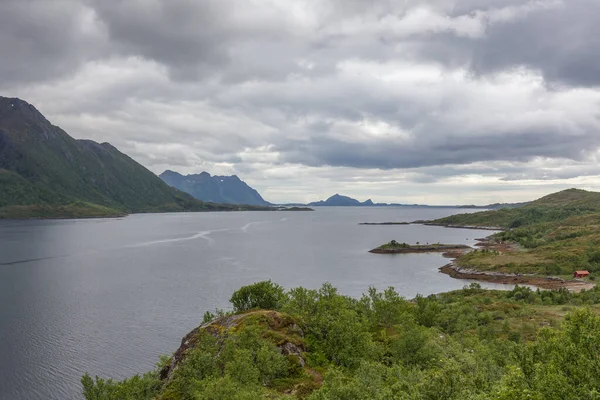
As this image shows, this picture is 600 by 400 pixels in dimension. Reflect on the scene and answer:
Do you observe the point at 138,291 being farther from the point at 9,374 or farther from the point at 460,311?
the point at 460,311

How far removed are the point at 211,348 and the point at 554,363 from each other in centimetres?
3450

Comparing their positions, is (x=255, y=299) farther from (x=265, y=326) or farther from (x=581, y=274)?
(x=581, y=274)

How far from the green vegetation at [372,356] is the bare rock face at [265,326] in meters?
0.18

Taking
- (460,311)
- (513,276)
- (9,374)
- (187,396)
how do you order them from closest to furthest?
(187,396)
(9,374)
(460,311)
(513,276)

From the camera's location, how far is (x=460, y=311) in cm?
8619

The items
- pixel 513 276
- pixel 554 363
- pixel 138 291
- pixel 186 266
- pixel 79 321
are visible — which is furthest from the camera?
pixel 186 266

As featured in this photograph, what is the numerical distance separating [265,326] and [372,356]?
46.2 ft

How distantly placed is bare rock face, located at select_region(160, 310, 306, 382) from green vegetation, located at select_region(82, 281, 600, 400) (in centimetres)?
18

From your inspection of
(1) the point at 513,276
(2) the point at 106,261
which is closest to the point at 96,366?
(2) the point at 106,261

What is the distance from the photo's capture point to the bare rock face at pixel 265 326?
160 feet

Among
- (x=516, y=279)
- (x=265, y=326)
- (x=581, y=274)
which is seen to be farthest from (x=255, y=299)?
(x=581, y=274)

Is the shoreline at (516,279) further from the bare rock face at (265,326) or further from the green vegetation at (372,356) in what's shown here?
the bare rock face at (265,326)

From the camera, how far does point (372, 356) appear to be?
5031cm

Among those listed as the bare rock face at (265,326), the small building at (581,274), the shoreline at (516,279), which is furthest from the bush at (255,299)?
the small building at (581,274)
